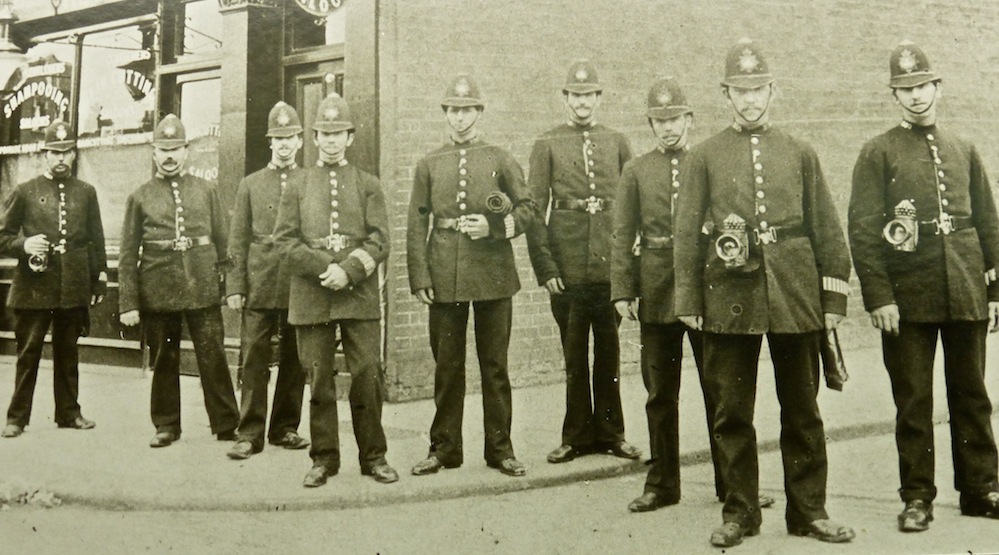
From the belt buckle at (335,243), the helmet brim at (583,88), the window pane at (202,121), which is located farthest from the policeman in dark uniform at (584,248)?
the window pane at (202,121)

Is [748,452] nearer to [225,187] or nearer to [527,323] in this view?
[527,323]

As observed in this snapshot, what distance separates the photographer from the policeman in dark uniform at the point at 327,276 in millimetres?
4164

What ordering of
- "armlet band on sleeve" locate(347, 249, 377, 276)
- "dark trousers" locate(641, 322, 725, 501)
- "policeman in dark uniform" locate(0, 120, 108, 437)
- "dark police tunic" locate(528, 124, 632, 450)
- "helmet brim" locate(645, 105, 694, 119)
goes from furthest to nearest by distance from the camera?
"policeman in dark uniform" locate(0, 120, 108, 437) → "dark police tunic" locate(528, 124, 632, 450) → "armlet band on sleeve" locate(347, 249, 377, 276) → "helmet brim" locate(645, 105, 694, 119) → "dark trousers" locate(641, 322, 725, 501)

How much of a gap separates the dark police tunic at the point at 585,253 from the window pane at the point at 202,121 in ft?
7.92

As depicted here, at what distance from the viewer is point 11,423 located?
4324 mm

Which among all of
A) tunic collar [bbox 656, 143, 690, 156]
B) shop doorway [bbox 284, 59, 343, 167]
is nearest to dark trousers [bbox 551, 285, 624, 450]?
tunic collar [bbox 656, 143, 690, 156]

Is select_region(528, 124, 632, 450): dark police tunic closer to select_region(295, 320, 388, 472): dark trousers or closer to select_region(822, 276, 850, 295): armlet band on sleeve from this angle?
select_region(295, 320, 388, 472): dark trousers

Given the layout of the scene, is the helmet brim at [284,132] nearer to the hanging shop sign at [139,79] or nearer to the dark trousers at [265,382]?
the dark trousers at [265,382]

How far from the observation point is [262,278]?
487 centimetres

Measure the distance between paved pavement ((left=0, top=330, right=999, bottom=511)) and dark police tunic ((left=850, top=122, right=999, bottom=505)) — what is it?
17.5 inches

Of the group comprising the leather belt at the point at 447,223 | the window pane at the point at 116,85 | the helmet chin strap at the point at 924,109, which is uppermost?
the window pane at the point at 116,85

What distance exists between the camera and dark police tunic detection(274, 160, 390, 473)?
13.7 feet

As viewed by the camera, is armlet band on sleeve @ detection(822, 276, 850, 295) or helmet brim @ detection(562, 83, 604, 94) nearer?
armlet band on sleeve @ detection(822, 276, 850, 295)

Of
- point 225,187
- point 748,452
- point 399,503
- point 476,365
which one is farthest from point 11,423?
point 748,452
